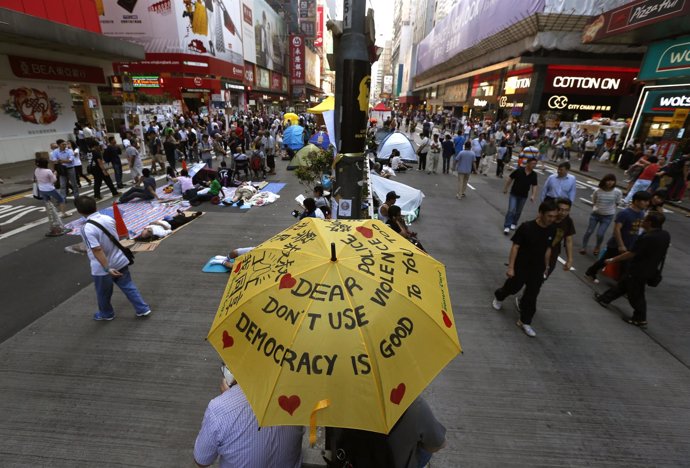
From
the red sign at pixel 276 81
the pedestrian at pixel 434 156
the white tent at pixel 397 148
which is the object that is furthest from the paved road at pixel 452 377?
the red sign at pixel 276 81

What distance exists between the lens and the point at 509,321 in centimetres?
567

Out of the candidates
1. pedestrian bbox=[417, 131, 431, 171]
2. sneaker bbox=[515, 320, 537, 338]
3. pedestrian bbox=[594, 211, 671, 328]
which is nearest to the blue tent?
pedestrian bbox=[417, 131, 431, 171]

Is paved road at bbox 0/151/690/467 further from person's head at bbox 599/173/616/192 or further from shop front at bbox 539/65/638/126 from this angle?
shop front at bbox 539/65/638/126

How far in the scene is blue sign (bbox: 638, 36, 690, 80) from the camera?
16.3m

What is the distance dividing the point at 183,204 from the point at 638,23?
21202 millimetres

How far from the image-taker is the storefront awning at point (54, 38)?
1346 cm

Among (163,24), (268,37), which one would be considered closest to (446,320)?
(163,24)

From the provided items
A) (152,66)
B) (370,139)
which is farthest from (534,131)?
(152,66)

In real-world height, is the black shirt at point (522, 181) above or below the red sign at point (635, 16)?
below

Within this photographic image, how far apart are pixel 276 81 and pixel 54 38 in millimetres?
50126

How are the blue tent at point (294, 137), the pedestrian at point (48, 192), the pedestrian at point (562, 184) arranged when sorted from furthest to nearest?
the blue tent at point (294, 137)
the pedestrian at point (48, 192)
the pedestrian at point (562, 184)

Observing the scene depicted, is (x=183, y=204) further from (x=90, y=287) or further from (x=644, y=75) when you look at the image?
(x=644, y=75)

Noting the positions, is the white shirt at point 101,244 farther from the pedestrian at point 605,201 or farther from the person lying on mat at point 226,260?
the pedestrian at point 605,201

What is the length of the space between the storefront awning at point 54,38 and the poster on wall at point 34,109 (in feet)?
6.88
